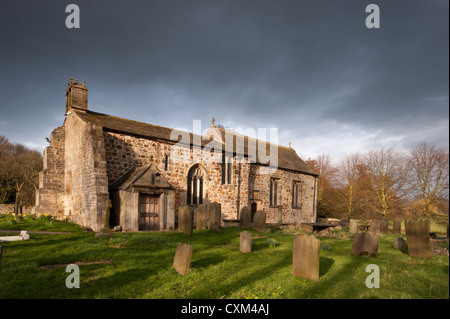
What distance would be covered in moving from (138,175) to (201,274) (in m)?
9.55

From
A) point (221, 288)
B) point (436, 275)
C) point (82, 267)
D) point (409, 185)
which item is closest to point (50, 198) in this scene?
point (82, 267)

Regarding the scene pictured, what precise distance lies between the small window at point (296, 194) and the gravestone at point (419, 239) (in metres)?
17.2

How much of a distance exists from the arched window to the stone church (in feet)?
0.22

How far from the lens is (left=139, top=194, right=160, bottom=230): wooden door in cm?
1507

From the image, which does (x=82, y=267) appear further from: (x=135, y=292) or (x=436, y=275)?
(x=436, y=275)

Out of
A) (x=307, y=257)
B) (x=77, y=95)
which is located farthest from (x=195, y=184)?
(x=307, y=257)

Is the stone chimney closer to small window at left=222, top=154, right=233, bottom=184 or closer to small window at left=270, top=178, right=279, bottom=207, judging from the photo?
small window at left=222, top=154, right=233, bottom=184

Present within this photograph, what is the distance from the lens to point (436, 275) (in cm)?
705

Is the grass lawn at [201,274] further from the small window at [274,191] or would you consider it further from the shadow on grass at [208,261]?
the small window at [274,191]

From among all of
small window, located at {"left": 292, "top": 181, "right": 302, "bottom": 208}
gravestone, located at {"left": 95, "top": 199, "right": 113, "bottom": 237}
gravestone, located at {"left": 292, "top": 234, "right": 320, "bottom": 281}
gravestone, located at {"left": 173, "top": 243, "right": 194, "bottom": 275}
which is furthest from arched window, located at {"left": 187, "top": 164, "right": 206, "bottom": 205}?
gravestone, located at {"left": 292, "top": 234, "right": 320, "bottom": 281}

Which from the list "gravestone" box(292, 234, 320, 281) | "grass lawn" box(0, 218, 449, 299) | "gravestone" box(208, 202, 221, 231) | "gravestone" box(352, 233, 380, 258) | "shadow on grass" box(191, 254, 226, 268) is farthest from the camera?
"gravestone" box(208, 202, 221, 231)

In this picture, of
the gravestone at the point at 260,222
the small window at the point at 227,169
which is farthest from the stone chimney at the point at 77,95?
the gravestone at the point at 260,222
